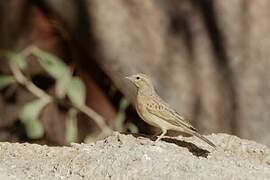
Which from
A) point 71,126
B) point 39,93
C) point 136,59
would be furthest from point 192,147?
point 39,93

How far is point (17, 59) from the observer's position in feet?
36.9

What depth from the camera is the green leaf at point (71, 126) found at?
11406 millimetres

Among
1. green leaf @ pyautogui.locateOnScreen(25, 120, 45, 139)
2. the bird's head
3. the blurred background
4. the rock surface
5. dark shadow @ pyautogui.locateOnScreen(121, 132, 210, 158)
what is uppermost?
the blurred background

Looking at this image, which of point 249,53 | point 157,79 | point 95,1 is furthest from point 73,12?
point 249,53

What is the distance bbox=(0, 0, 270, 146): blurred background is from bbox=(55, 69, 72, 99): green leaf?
0.5 inches

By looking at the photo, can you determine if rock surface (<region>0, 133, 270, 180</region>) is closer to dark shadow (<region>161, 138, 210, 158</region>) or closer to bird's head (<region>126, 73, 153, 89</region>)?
dark shadow (<region>161, 138, 210, 158</region>)

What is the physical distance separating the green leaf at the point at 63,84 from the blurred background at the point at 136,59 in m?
0.01

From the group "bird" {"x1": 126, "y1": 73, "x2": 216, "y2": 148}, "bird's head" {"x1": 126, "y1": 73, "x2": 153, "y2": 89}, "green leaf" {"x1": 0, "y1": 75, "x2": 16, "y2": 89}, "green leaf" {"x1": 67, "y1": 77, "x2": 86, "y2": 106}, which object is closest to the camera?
"bird" {"x1": 126, "y1": 73, "x2": 216, "y2": 148}

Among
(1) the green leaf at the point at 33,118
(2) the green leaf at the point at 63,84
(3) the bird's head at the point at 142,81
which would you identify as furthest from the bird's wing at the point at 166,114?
(1) the green leaf at the point at 33,118

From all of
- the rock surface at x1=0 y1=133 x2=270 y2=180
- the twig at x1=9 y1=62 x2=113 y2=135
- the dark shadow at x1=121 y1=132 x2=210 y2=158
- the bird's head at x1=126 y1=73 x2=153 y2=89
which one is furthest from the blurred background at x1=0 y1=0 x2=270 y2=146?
the rock surface at x1=0 y1=133 x2=270 y2=180

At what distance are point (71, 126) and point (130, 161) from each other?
12.5ft

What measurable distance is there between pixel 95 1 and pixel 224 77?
147 centimetres

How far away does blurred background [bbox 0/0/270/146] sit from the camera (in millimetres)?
11031

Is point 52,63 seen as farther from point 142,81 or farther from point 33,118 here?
point 142,81
